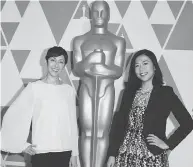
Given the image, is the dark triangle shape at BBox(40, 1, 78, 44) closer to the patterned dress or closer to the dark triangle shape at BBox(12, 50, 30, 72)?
the dark triangle shape at BBox(12, 50, 30, 72)

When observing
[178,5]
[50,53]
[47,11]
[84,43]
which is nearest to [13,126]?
[50,53]

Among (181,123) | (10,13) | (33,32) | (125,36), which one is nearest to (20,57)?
(33,32)

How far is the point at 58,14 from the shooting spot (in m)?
2.22

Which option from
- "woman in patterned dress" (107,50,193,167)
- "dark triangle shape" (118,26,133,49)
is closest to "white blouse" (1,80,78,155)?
"woman in patterned dress" (107,50,193,167)

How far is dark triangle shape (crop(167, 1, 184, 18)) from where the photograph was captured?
207 cm

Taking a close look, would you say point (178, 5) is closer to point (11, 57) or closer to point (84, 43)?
point (84, 43)

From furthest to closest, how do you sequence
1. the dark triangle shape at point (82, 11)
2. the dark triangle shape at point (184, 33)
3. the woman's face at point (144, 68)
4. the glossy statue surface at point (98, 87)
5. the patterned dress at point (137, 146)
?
1. the dark triangle shape at point (82, 11)
2. the dark triangle shape at point (184, 33)
3. the glossy statue surface at point (98, 87)
4. the woman's face at point (144, 68)
5. the patterned dress at point (137, 146)

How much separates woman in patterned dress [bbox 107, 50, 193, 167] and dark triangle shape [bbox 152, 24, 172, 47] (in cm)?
58

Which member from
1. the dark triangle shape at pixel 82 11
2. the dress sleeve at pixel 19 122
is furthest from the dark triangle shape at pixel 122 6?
the dress sleeve at pixel 19 122

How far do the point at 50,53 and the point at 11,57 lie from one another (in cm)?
78

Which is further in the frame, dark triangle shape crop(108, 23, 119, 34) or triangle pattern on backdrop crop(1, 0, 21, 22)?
triangle pattern on backdrop crop(1, 0, 21, 22)

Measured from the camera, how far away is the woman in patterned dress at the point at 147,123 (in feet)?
4.73

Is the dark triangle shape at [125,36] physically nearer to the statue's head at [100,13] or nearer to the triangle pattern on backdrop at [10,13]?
the statue's head at [100,13]

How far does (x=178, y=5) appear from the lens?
2.08 m
